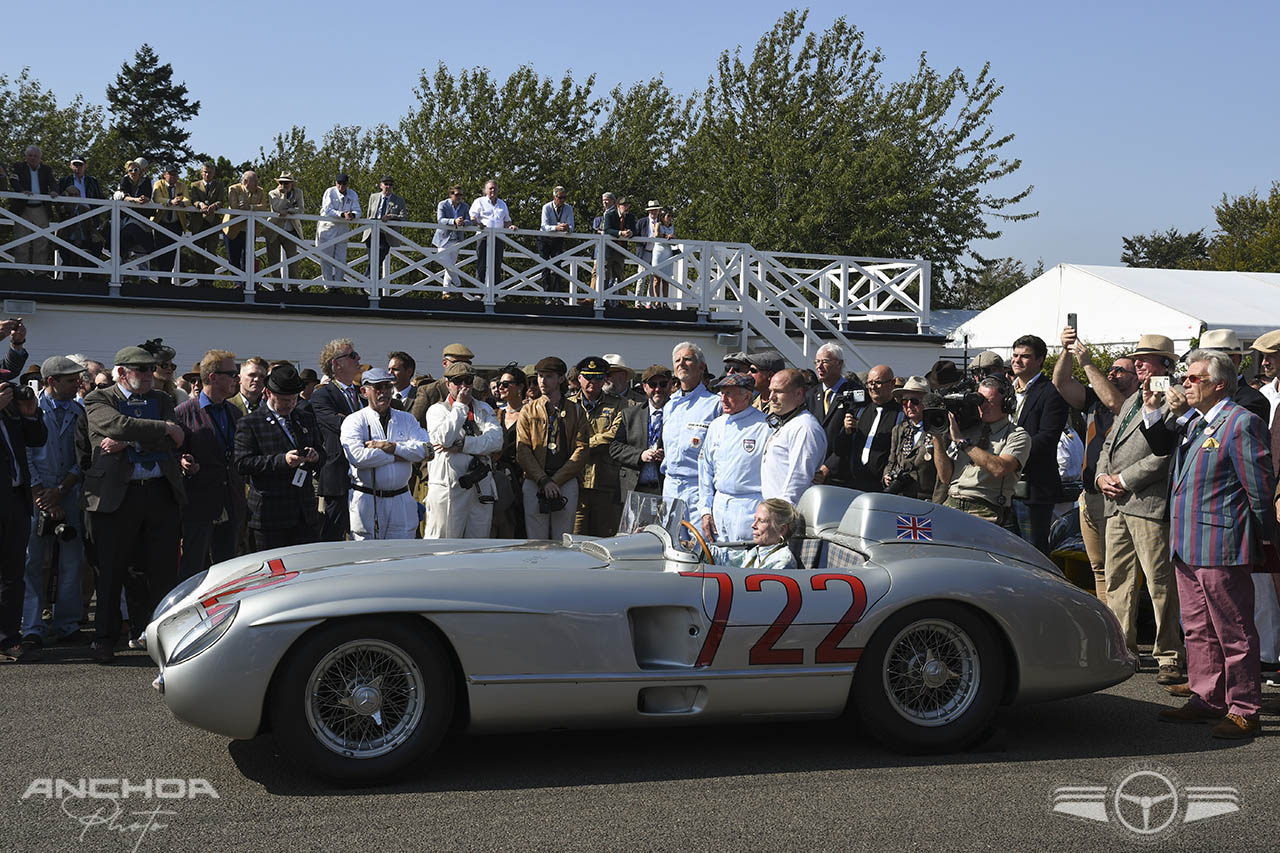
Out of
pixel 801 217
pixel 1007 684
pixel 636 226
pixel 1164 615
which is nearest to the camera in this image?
pixel 1007 684

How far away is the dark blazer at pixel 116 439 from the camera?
24.9 ft

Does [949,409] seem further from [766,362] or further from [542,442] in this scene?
[542,442]

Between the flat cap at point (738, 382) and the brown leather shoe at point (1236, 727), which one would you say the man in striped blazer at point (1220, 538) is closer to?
the brown leather shoe at point (1236, 727)

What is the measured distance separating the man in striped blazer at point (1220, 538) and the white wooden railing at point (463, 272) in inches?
469

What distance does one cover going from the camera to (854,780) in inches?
206

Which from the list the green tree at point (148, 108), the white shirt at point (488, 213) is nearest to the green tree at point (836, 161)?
the white shirt at point (488, 213)

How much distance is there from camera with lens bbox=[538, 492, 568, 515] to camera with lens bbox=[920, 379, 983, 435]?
3111mm

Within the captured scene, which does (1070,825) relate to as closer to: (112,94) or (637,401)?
(637,401)

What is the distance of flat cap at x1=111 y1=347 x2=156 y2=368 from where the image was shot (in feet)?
25.5

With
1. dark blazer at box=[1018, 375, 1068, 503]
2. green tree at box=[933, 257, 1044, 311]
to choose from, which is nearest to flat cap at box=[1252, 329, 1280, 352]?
dark blazer at box=[1018, 375, 1068, 503]

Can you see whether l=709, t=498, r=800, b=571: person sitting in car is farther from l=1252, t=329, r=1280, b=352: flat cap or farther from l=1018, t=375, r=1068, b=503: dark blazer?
l=1252, t=329, r=1280, b=352: flat cap

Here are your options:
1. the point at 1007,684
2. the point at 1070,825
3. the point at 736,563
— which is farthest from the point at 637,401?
the point at 1070,825

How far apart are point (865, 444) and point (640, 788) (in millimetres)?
4424

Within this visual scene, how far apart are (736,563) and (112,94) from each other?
62.7 metres
